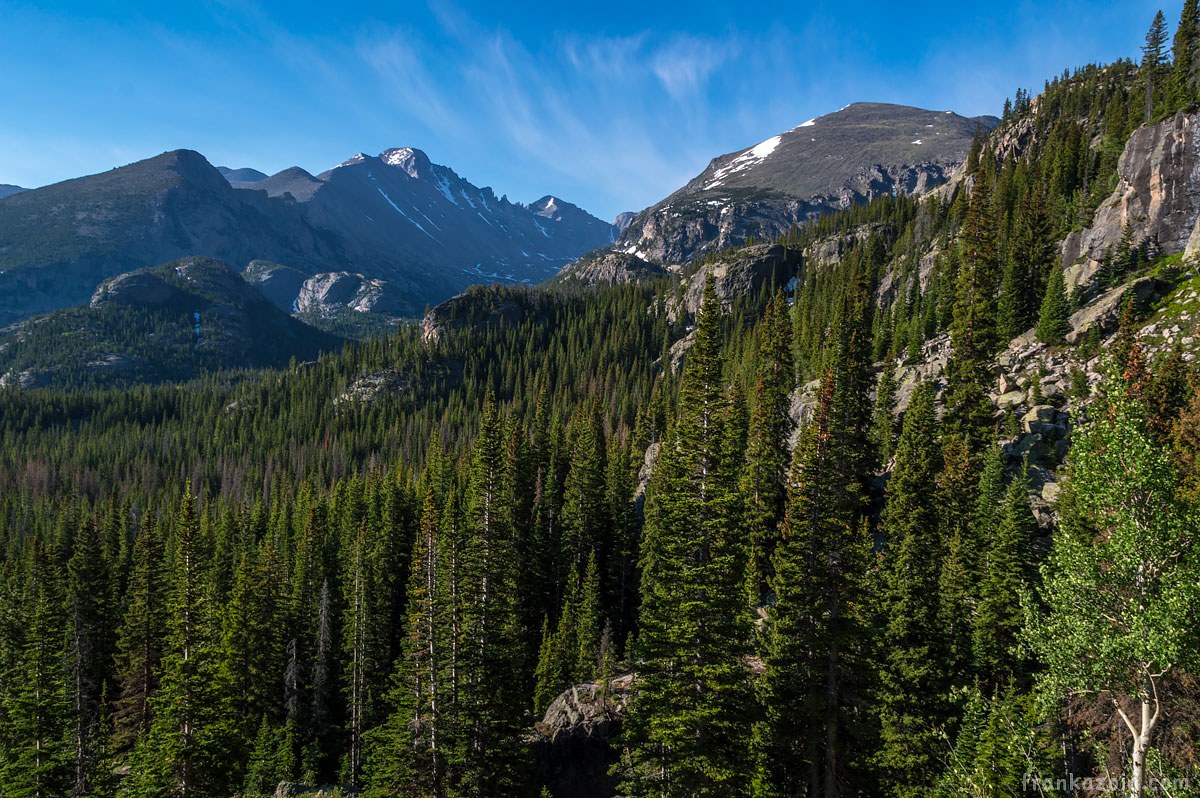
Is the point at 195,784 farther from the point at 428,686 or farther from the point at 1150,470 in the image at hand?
the point at 1150,470

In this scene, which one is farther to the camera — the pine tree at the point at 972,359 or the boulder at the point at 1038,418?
the pine tree at the point at 972,359

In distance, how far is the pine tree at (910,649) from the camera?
2653cm

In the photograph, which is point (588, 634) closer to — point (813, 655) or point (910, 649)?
point (813, 655)

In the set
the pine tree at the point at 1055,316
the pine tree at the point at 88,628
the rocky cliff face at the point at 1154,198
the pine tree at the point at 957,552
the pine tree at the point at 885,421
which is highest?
the rocky cliff face at the point at 1154,198

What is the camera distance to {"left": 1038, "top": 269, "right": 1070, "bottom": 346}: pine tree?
2130 inches


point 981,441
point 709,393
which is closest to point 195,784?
point 709,393

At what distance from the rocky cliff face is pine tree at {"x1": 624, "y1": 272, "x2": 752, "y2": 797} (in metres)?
60.4

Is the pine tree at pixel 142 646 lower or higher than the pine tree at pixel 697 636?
lower

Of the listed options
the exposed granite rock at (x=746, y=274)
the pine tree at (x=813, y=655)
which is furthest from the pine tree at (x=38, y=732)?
the exposed granite rock at (x=746, y=274)

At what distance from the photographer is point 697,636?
2134 cm

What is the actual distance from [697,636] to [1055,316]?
5388 centimetres

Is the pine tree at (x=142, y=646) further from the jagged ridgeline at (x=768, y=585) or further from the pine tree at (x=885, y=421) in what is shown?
the pine tree at (x=885, y=421)

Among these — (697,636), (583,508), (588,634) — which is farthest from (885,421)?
(697,636)

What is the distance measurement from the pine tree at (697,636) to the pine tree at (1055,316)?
49110mm
